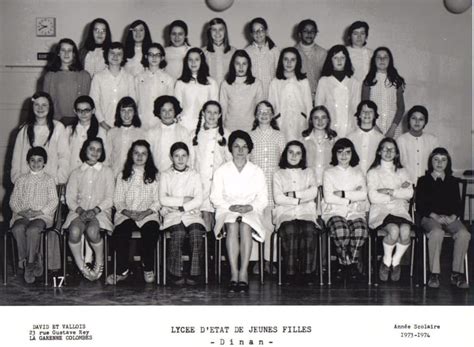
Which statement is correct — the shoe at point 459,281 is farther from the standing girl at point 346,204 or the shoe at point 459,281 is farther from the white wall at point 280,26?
the white wall at point 280,26

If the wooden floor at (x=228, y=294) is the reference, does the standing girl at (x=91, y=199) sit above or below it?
above

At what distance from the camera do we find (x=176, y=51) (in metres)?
5.75

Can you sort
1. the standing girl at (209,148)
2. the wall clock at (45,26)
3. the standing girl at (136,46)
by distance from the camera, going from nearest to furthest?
1. the standing girl at (209,148)
2. the standing girl at (136,46)
3. the wall clock at (45,26)

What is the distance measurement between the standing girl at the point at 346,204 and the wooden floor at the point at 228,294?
197 mm

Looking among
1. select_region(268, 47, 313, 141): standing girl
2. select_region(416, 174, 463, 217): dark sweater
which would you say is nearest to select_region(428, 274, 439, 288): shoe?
select_region(416, 174, 463, 217): dark sweater

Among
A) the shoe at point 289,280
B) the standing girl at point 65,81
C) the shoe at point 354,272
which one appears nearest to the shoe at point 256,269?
the shoe at point 289,280

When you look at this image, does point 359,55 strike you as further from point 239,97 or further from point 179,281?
point 179,281

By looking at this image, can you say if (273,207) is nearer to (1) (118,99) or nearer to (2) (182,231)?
(2) (182,231)

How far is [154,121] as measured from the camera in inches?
222

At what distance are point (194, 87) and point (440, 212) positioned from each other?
6.23ft

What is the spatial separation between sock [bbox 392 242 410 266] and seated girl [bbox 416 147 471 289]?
16cm

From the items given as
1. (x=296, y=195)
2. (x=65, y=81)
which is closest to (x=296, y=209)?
(x=296, y=195)

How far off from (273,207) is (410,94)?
267cm

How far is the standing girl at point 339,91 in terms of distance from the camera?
220 inches
